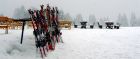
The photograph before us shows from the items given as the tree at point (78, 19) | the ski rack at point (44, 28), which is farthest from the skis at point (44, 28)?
the tree at point (78, 19)

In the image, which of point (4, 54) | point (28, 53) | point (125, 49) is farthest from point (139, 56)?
point (4, 54)

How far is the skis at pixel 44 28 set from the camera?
29.8 ft

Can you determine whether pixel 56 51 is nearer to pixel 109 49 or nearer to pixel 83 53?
pixel 83 53

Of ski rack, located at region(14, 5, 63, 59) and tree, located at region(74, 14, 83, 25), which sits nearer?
ski rack, located at region(14, 5, 63, 59)

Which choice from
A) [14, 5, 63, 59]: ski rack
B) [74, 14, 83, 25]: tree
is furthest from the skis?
[74, 14, 83, 25]: tree

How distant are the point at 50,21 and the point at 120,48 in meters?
3.01

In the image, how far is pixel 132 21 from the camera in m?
112

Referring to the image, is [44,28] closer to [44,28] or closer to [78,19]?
[44,28]

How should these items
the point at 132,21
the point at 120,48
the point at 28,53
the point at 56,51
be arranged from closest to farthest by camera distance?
1. the point at 28,53
2. the point at 56,51
3. the point at 120,48
4. the point at 132,21

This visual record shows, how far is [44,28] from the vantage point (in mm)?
9844

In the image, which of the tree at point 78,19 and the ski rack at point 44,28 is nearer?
the ski rack at point 44,28

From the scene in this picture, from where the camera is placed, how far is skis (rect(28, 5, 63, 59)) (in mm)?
9078

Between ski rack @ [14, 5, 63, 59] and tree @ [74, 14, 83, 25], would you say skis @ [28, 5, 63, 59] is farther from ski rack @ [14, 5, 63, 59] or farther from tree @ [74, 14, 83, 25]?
tree @ [74, 14, 83, 25]

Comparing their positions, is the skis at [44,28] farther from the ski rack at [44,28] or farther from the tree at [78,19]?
the tree at [78,19]
